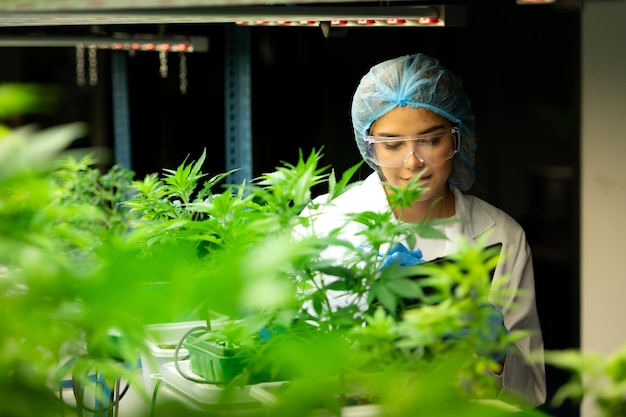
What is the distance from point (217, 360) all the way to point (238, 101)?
3.19 meters

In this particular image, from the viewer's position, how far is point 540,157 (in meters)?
6.68

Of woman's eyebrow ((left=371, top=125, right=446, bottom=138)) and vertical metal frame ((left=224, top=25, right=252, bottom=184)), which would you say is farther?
vertical metal frame ((left=224, top=25, right=252, bottom=184))

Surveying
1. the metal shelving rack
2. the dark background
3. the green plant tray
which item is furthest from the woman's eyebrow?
the dark background

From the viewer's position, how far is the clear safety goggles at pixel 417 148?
3.18 metres

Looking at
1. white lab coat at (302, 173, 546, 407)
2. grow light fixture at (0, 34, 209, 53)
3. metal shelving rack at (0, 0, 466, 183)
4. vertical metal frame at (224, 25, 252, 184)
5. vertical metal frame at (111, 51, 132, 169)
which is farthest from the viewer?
vertical metal frame at (111, 51, 132, 169)

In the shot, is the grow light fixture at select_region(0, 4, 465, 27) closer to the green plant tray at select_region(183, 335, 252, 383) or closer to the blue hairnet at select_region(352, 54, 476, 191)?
the blue hairnet at select_region(352, 54, 476, 191)

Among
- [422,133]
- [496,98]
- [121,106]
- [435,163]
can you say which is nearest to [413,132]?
[422,133]

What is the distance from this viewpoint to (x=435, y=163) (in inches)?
126

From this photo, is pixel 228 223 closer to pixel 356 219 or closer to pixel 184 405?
pixel 356 219

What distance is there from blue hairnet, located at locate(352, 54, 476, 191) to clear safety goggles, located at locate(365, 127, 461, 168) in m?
0.09

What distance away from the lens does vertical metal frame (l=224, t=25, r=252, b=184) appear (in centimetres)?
518

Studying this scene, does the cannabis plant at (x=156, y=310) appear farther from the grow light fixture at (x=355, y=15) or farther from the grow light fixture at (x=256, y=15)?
the grow light fixture at (x=355, y=15)

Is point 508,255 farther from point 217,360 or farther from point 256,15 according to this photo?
point 217,360

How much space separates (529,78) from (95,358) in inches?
227
